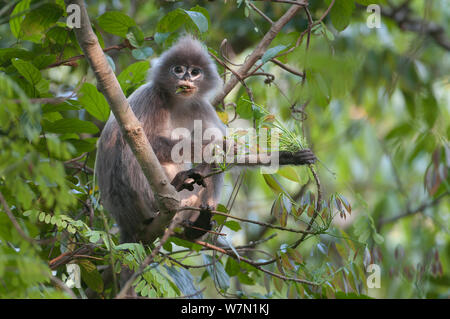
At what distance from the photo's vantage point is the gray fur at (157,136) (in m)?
3.57

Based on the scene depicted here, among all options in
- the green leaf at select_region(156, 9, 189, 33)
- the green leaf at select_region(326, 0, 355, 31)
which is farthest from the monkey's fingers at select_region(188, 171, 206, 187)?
the green leaf at select_region(326, 0, 355, 31)

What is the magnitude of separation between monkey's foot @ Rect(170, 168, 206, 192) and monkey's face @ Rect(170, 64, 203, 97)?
3.09 feet

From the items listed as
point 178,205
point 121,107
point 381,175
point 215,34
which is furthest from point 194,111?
point 381,175

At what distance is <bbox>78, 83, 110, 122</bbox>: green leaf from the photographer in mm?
3158

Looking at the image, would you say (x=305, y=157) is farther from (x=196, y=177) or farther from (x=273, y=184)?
(x=196, y=177)

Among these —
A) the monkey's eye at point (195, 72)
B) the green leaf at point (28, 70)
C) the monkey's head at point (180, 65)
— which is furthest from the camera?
the monkey's eye at point (195, 72)

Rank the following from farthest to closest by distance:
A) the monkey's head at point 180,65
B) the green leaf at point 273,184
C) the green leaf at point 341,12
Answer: the monkey's head at point 180,65 → the green leaf at point 341,12 → the green leaf at point 273,184

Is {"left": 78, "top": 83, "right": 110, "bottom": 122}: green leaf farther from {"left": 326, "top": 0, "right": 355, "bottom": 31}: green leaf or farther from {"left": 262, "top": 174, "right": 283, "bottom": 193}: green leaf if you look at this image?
{"left": 326, "top": 0, "right": 355, "bottom": 31}: green leaf

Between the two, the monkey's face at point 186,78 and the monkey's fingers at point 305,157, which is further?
the monkey's face at point 186,78

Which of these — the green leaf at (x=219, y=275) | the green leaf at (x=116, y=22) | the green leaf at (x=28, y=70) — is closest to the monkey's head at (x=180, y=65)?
the green leaf at (x=116, y=22)

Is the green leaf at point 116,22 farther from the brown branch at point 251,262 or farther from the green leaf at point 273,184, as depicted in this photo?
the brown branch at point 251,262

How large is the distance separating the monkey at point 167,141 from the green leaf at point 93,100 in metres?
0.19

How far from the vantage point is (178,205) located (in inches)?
106

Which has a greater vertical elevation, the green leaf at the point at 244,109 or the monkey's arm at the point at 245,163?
the green leaf at the point at 244,109
